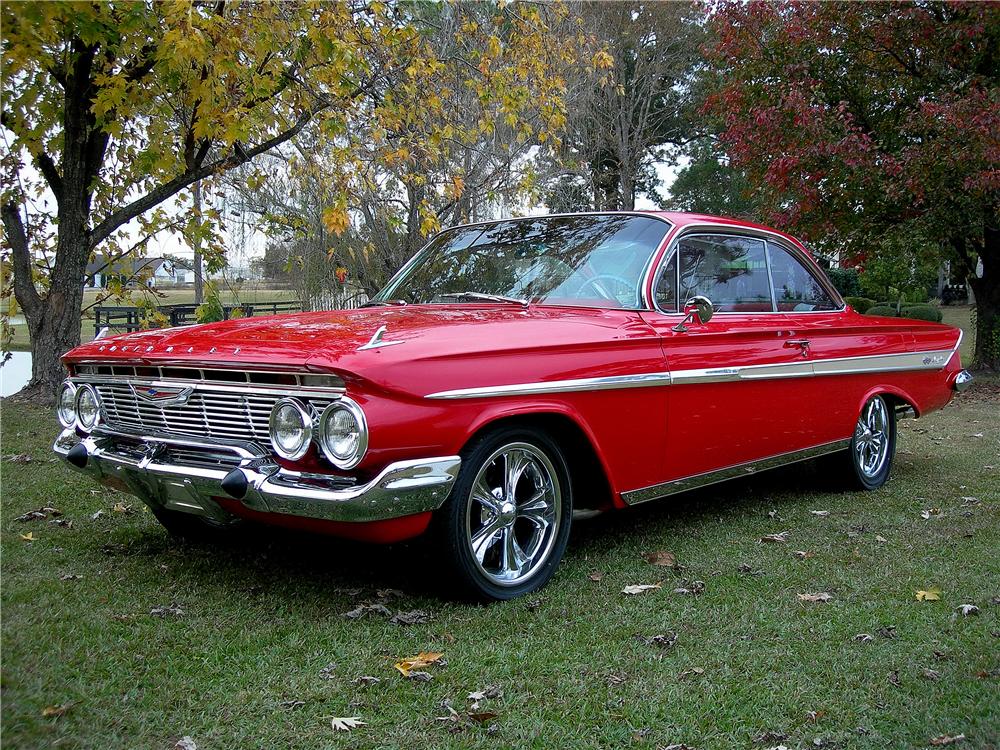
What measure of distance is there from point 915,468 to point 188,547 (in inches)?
215

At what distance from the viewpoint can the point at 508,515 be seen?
3922mm

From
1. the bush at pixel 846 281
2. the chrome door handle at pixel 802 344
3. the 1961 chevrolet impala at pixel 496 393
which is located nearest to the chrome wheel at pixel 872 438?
the 1961 chevrolet impala at pixel 496 393

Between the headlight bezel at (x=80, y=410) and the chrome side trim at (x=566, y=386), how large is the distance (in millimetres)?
1714

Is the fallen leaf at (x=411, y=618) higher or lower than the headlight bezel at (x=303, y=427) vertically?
lower

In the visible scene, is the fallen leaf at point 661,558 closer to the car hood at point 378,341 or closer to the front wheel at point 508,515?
the front wheel at point 508,515

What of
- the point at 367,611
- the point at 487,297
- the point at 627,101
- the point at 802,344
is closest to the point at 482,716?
the point at 367,611

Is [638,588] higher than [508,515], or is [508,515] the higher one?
[508,515]

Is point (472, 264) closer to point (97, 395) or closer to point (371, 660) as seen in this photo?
point (97, 395)

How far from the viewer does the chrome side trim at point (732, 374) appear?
12.5 feet

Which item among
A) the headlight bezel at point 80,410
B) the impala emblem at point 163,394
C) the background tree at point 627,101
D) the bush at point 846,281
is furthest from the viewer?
the bush at point 846,281

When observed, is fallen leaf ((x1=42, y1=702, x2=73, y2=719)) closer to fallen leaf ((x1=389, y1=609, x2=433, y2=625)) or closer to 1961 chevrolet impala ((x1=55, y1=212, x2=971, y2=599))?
1961 chevrolet impala ((x1=55, y1=212, x2=971, y2=599))

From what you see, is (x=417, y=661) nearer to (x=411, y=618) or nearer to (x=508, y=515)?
(x=411, y=618)

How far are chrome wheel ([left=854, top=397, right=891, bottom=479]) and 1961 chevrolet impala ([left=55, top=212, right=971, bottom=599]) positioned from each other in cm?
40

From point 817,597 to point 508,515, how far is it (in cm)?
141
